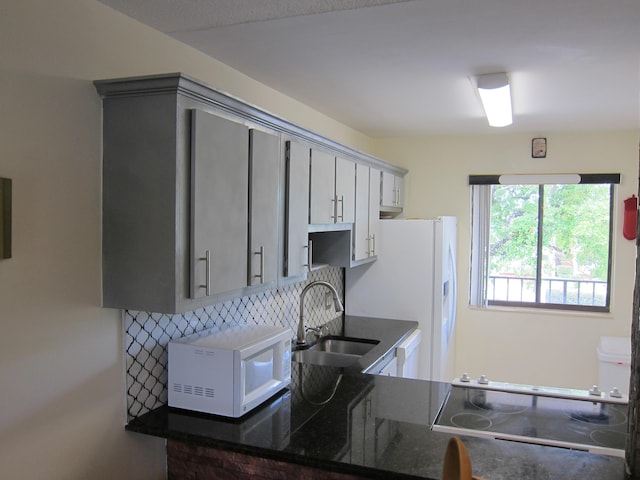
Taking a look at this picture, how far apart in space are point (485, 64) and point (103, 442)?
235 cm

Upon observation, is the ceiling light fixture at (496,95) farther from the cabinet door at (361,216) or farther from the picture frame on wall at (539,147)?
the picture frame on wall at (539,147)

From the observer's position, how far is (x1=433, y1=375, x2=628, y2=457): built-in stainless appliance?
1.94m

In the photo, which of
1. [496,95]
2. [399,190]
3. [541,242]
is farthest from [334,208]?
[541,242]

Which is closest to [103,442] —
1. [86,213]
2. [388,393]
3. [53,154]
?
[86,213]

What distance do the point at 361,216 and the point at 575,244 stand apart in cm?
220

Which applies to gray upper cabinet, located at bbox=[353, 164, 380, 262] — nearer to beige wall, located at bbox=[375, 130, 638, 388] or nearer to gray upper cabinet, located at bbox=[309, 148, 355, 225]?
gray upper cabinet, located at bbox=[309, 148, 355, 225]

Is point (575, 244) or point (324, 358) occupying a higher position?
point (575, 244)

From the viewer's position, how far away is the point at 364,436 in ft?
6.36

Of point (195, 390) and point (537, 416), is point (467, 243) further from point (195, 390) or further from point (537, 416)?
point (195, 390)

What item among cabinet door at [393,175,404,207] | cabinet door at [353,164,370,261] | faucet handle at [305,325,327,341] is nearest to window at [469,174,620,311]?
cabinet door at [393,175,404,207]

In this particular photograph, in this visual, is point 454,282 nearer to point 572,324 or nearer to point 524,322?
point 524,322

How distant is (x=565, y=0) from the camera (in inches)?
69.4

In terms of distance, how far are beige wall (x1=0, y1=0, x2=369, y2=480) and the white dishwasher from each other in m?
1.89

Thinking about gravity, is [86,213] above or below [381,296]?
above
